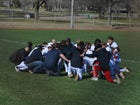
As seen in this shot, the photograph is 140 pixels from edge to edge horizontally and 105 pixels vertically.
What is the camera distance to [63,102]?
458 inches

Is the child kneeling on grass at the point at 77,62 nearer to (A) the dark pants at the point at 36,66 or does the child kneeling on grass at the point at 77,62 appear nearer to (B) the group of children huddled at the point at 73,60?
(B) the group of children huddled at the point at 73,60

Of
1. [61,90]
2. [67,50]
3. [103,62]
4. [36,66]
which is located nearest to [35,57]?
[36,66]

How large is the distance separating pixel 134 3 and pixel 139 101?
61.8 metres

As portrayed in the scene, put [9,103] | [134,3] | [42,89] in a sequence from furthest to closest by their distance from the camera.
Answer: [134,3]
[42,89]
[9,103]

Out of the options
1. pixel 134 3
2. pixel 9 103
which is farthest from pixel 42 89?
pixel 134 3

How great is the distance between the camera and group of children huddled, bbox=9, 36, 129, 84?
15.4 metres

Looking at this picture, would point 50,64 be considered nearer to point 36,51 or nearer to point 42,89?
point 36,51

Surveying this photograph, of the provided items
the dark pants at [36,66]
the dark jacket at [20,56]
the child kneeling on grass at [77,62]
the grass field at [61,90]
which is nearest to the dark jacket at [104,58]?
the grass field at [61,90]

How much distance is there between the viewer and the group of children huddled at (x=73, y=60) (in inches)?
607

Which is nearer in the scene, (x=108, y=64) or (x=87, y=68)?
(x=108, y=64)

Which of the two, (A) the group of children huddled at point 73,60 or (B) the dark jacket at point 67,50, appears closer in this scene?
(A) the group of children huddled at point 73,60

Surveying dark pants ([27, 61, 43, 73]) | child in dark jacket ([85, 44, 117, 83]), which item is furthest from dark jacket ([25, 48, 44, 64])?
child in dark jacket ([85, 44, 117, 83])

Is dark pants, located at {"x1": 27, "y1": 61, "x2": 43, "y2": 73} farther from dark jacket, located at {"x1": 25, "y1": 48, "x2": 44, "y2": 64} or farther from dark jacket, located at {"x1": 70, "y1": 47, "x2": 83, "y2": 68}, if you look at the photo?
dark jacket, located at {"x1": 70, "y1": 47, "x2": 83, "y2": 68}

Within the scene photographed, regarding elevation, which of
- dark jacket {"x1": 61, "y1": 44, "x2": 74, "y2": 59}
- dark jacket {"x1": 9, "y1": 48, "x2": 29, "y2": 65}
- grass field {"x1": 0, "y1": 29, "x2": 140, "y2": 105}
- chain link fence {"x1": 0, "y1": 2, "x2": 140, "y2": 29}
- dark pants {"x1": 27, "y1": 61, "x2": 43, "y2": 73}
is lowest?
chain link fence {"x1": 0, "y1": 2, "x2": 140, "y2": 29}
